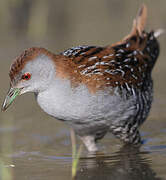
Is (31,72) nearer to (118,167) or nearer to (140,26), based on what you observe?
(118,167)

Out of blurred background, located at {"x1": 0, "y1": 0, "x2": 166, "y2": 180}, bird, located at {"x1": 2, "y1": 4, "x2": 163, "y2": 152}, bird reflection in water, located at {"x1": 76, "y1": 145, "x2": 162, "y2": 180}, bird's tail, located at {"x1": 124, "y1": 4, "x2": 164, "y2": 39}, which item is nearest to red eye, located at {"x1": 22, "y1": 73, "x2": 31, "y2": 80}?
bird, located at {"x1": 2, "y1": 4, "x2": 163, "y2": 152}

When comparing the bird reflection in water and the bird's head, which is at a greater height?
the bird's head

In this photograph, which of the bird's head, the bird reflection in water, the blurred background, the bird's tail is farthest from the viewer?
the bird's tail

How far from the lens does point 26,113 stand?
9.27m

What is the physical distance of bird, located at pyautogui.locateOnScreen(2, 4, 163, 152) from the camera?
20.7 ft

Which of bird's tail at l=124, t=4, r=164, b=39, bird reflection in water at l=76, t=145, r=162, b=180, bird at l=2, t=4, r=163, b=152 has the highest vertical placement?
bird's tail at l=124, t=4, r=164, b=39

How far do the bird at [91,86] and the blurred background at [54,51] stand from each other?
47cm

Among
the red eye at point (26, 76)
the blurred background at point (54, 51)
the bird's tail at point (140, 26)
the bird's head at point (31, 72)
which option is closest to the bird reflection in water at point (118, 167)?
the blurred background at point (54, 51)

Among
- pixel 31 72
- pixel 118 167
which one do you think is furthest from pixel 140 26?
pixel 118 167

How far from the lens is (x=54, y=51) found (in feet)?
40.9

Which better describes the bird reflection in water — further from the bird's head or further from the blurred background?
the bird's head

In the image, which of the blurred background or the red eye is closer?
the red eye

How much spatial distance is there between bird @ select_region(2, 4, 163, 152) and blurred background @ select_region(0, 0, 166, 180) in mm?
473

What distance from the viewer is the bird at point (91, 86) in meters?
6.32
